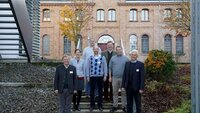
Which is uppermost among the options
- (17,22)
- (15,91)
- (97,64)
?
(17,22)

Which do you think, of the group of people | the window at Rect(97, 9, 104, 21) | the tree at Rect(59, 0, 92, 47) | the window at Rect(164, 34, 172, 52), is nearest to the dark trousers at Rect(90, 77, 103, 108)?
the group of people

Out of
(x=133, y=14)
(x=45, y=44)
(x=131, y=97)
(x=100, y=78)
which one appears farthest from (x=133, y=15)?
(x=131, y=97)

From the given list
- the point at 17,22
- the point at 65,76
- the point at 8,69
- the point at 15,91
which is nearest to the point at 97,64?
the point at 65,76

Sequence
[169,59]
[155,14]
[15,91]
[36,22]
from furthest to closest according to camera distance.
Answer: [155,14] < [36,22] < [169,59] < [15,91]

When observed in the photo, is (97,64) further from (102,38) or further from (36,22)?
(102,38)

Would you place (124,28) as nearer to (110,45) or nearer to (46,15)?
(46,15)

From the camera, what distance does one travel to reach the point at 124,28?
57844mm

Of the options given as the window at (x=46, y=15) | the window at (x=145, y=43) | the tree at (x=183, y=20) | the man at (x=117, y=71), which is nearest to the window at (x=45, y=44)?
the window at (x=46, y=15)

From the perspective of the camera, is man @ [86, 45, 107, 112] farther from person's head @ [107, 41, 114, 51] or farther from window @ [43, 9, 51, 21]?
window @ [43, 9, 51, 21]

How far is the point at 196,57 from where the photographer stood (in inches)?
361

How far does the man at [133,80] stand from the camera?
1174cm

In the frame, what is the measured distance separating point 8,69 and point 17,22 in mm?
2502

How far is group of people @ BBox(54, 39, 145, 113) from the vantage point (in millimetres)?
11820

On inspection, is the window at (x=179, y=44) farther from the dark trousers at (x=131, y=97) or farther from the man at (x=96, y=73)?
the dark trousers at (x=131, y=97)
